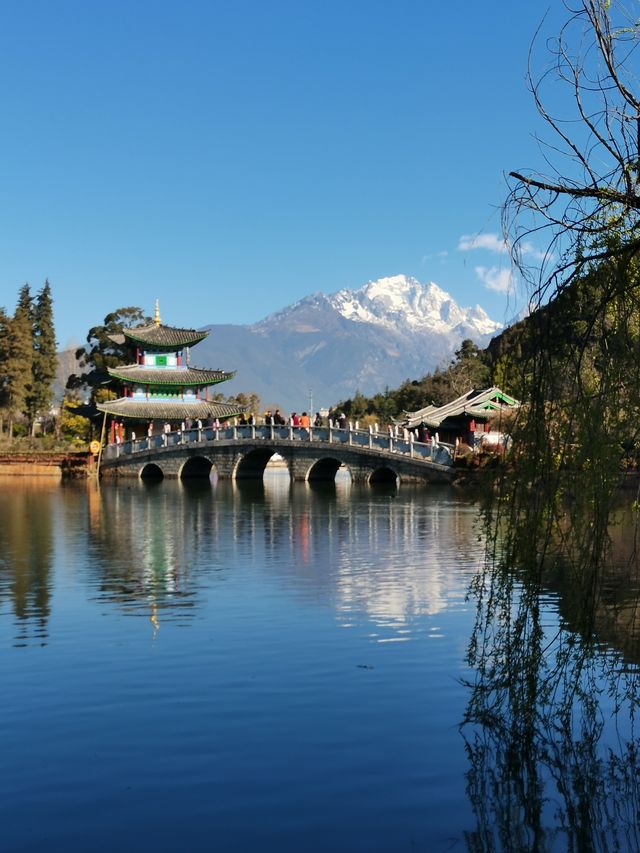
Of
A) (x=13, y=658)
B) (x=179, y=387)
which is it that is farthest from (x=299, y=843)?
(x=179, y=387)

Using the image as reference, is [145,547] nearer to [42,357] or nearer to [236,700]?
[236,700]

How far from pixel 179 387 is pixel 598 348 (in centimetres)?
5513

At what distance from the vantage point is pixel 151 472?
56312mm

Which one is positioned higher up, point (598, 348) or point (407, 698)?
point (598, 348)

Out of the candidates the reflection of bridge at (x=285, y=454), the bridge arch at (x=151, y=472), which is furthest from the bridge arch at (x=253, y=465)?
the bridge arch at (x=151, y=472)

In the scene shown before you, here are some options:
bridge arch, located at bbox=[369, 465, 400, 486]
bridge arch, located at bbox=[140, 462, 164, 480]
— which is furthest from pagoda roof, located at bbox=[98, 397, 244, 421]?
bridge arch, located at bbox=[369, 465, 400, 486]

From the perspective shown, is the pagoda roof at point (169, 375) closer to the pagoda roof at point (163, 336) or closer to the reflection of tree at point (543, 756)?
the pagoda roof at point (163, 336)

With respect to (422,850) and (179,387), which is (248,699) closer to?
(422,850)

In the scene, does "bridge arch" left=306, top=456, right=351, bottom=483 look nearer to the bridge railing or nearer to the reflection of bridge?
the reflection of bridge

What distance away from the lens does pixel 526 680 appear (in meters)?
7.37

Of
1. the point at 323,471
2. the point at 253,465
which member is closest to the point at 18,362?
the point at 253,465

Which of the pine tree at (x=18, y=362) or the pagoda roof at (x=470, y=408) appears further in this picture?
the pine tree at (x=18, y=362)

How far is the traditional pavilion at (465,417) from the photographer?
1976 inches

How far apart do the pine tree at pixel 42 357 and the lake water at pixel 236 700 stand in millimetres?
50196
